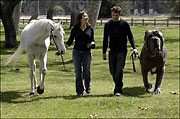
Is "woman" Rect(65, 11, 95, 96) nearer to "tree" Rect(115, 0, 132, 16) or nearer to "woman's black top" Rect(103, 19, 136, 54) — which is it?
"woman's black top" Rect(103, 19, 136, 54)

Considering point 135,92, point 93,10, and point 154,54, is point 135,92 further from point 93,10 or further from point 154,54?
point 93,10

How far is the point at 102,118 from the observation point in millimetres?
9039

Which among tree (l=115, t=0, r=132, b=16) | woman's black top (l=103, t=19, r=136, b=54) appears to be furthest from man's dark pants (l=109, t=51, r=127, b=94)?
tree (l=115, t=0, r=132, b=16)

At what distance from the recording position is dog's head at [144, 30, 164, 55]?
432 inches

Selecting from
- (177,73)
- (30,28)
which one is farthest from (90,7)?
(30,28)

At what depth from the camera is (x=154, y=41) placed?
11.0 metres

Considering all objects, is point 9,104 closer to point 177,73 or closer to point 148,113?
point 148,113

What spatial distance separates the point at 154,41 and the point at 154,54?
1.72 feet

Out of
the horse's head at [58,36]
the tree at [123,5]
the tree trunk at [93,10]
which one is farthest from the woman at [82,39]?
the tree at [123,5]

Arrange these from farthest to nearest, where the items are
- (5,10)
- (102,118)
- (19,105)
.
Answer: (5,10), (19,105), (102,118)

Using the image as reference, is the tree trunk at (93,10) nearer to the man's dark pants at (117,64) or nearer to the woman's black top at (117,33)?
the man's dark pants at (117,64)

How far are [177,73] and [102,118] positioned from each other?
9.53 m

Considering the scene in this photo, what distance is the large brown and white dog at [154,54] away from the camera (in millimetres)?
11039

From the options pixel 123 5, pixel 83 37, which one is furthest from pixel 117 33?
pixel 123 5
